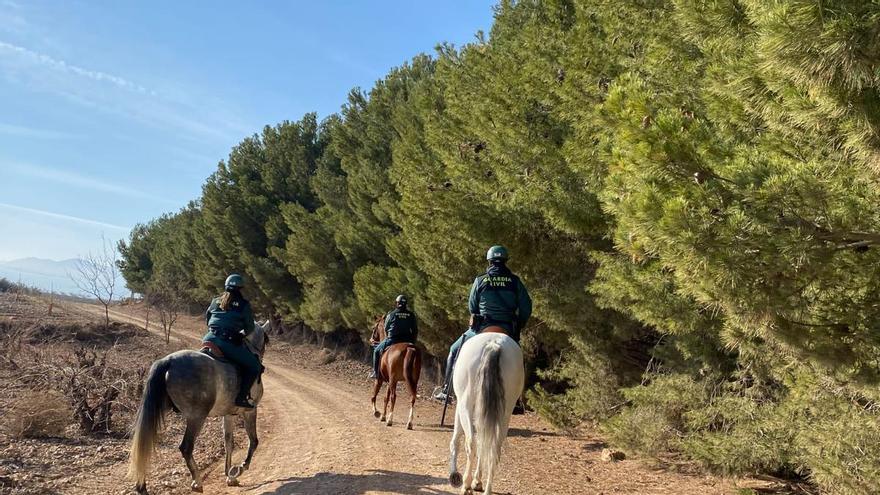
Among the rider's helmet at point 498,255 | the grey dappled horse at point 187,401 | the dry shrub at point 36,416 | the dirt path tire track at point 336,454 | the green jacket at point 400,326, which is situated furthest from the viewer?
the green jacket at point 400,326

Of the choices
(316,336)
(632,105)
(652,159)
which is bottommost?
(316,336)

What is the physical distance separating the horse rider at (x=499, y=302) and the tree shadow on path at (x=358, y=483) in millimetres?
1867

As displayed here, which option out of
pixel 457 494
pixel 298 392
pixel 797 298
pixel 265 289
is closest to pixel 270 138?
pixel 265 289

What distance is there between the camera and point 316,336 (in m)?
31.9

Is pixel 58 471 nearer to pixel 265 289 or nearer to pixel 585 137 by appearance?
pixel 585 137

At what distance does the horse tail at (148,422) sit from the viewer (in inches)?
233

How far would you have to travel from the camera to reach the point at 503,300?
6.80m

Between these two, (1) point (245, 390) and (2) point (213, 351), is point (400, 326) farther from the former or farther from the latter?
(2) point (213, 351)

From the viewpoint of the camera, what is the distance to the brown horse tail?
1141 cm

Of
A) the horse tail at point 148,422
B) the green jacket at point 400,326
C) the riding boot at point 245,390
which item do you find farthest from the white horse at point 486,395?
the green jacket at point 400,326

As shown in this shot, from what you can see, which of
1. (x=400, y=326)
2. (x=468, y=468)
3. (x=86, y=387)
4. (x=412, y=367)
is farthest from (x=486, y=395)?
(x=86, y=387)

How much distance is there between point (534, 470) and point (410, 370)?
4099 millimetres

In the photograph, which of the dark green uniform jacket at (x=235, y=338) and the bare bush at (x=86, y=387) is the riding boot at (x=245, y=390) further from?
the bare bush at (x=86, y=387)

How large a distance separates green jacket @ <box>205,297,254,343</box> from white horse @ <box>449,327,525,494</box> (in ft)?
10.1
